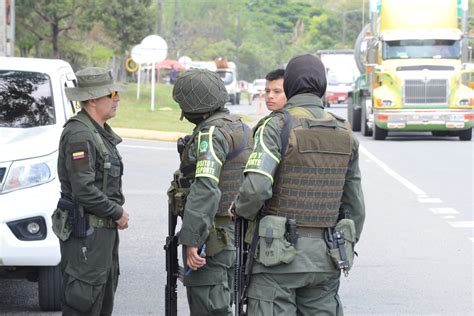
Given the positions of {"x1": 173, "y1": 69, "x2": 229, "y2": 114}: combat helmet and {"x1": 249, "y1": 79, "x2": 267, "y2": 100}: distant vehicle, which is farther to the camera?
{"x1": 249, "y1": 79, "x2": 267, "y2": 100}: distant vehicle

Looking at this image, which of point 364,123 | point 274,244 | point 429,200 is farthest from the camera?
point 364,123

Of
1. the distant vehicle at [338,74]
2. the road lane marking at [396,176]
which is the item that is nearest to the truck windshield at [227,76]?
the distant vehicle at [338,74]

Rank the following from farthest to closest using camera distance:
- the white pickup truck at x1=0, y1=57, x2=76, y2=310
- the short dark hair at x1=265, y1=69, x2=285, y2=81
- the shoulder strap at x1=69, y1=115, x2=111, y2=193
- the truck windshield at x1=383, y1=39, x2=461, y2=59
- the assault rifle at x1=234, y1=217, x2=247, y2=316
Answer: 1. the truck windshield at x1=383, y1=39, x2=461, y2=59
2. the white pickup truck at x1=0, y1=57, x2=76, y2=310
3. the short dark hair at x1=265, y1=69, x2=285, y2=81
4. the shoulder strap at x1=69, y1=115, x2=111, y2=193
5. the assault rifle at x1=234, y1=217, x2=247, y2=316

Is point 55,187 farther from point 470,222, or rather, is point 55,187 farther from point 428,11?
point 428,11

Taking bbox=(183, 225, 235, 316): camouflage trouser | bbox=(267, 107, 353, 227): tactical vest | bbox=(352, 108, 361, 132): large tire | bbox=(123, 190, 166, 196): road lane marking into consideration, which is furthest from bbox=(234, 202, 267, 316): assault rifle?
bbox=(352, 108, 361, 132): large tire

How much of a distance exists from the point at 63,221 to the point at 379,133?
2139cm

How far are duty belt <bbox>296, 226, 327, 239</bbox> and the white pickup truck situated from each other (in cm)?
260

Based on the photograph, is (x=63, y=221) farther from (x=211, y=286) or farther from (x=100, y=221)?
(x=211, y=286)

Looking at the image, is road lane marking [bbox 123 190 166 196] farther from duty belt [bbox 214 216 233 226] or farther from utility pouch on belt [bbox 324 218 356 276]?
utility pouch on belt [bbox 324 218 356 276]

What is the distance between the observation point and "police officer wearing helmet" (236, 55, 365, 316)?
512cm

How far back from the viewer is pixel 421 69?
1050 inches

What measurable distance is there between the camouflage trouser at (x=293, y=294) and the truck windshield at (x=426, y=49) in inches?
872

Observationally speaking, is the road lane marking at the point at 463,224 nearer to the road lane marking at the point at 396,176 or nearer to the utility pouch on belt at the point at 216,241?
the road lane marking at the point at 396,176

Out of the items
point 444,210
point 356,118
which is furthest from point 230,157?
point 356,118
